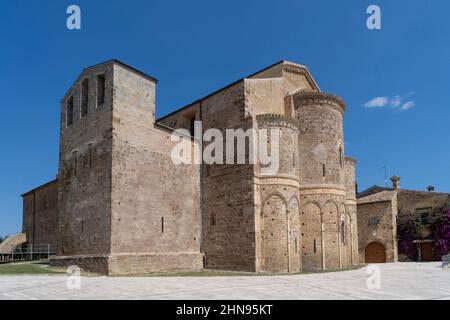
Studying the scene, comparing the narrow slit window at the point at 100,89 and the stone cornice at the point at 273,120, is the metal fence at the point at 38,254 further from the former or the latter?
the stone cornice at the point at 273,120

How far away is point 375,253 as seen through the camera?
32.7 m

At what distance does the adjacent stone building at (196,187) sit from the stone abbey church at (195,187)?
0.06 m

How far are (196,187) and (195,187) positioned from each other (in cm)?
7

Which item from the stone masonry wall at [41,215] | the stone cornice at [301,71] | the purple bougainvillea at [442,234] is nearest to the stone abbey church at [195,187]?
the stone cornice at [301,71]

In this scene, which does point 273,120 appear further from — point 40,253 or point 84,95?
point 40,253

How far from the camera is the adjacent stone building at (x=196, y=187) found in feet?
59.8

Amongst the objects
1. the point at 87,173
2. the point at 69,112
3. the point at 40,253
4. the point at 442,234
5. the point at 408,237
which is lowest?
the point at 40,253

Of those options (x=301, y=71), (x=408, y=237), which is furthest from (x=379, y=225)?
(x=301, y=71)

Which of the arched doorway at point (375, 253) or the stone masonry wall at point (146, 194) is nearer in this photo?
the stone masonry wall at point (146, 194)

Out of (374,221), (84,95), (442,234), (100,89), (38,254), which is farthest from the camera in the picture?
(374,221)

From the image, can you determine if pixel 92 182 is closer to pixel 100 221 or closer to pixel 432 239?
pixel 100 221

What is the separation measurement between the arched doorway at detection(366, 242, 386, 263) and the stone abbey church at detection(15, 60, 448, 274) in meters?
10.3

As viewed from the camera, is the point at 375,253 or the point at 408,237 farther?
the point at 408,237

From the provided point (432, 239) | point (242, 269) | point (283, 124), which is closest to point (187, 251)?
point (242, 269)
